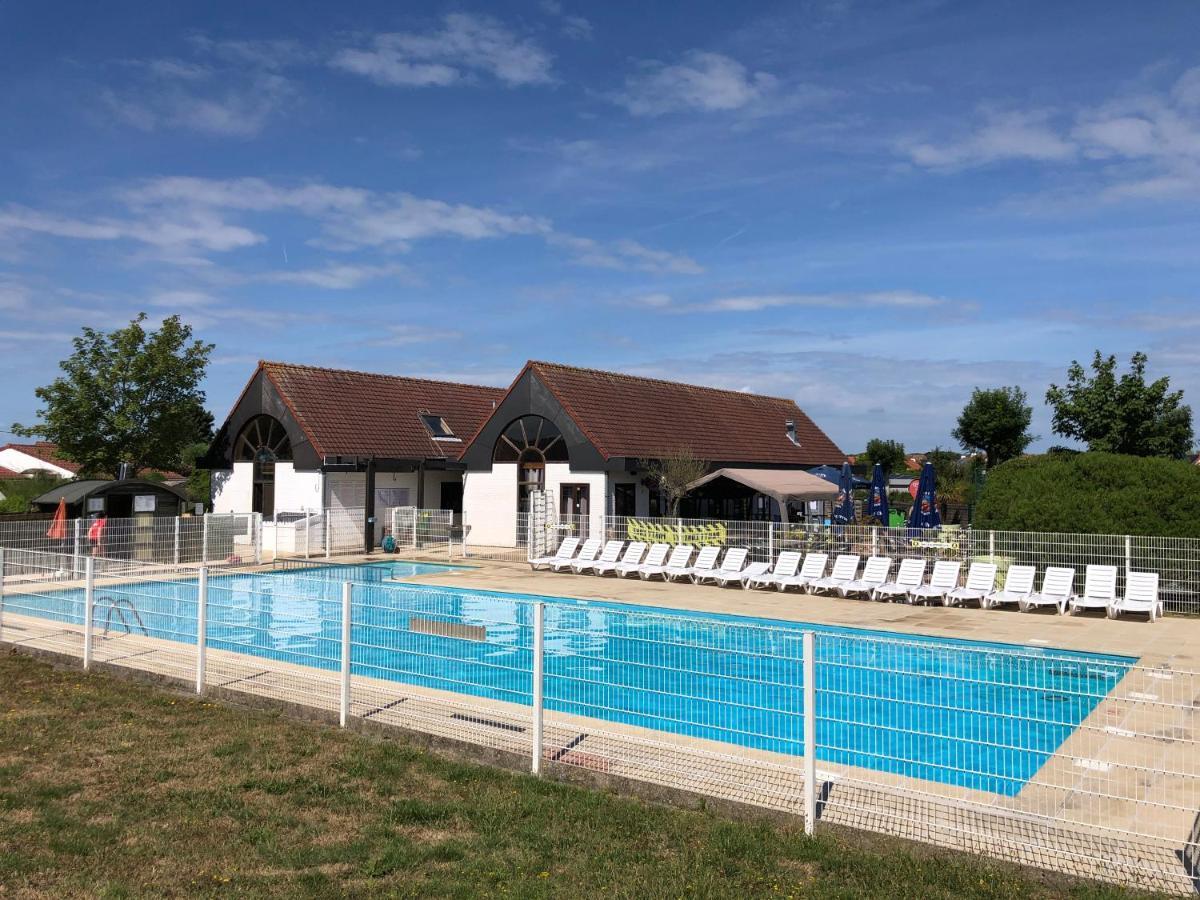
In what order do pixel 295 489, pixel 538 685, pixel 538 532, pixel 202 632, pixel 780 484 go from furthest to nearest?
pixel 295 489 < pixel 780 484 < pixel 538 532 < pixel 202 632 < pixel 538 685

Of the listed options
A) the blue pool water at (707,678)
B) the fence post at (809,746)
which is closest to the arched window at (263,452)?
the blue pool water at (707,678)

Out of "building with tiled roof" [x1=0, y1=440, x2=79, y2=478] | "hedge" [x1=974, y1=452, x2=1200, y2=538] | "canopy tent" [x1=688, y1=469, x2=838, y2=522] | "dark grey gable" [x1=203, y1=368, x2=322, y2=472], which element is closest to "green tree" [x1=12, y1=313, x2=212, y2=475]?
"dark grey gable" [x1=203, y1=368, x2=322, y2=472]

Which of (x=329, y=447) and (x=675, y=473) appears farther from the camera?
(x=329, y=447)

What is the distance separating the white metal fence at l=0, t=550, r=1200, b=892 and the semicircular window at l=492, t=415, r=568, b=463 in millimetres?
19484

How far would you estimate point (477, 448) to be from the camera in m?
32.1

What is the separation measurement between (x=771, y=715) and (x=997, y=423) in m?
47.6

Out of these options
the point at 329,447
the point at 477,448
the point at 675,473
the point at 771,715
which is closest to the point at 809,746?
the point at 771,715

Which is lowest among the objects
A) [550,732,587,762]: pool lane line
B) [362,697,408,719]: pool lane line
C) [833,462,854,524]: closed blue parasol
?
[550,732,587,762]: pool lane line

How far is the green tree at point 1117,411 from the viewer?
2692 cm

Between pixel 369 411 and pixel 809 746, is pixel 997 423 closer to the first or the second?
pixel 369 411

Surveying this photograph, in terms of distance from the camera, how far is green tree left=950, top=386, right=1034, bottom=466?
1987 inches

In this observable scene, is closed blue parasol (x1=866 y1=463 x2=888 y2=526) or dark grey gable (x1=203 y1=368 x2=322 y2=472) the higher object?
dark grey gable (x1=203 y1=368 x2=322 y2=472)

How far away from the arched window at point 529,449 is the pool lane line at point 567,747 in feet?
73.0

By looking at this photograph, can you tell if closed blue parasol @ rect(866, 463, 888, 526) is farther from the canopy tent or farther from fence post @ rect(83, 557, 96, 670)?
fence post @ rect(83, 557, 96, 670)
